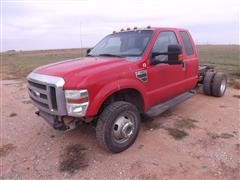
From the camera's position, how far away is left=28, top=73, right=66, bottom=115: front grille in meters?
3.58

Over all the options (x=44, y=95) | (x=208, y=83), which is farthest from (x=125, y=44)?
(x=208, y=83)

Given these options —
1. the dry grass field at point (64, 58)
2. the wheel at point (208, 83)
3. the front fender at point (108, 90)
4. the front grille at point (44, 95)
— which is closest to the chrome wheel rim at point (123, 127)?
the front fender at point (108, 90)

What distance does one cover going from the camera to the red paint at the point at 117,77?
3648 millimetres

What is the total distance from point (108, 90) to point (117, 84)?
21 centimetres

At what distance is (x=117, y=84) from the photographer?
12.9 feet

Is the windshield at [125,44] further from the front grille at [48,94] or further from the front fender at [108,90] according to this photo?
the front grille at [48,94]

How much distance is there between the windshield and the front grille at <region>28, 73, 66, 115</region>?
147 cm

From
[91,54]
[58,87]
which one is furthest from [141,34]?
[58,87]

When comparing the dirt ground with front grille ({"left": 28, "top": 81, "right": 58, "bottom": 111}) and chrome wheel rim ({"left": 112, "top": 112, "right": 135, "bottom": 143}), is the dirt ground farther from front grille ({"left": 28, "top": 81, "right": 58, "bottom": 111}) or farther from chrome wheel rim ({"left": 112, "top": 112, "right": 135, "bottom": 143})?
front grille ({"left": 28, "top": 81, "right": 58, "bottom": 111})

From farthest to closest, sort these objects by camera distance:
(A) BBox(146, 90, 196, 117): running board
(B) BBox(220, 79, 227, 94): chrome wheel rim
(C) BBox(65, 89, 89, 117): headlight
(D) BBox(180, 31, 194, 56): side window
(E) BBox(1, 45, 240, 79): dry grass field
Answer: (E) BBox(1, 45, 240, 79): dry grass field < (B) BBox(220, 79, 227, 94): chrome wheel rim < (D) BBox(180, 31, 194, 56): side window < (A) BBox(146, 90, 196, 117): running board < (C) BBox(65, 89, 89, 117): headlight

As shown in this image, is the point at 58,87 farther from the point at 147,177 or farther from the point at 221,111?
the point at 221,111

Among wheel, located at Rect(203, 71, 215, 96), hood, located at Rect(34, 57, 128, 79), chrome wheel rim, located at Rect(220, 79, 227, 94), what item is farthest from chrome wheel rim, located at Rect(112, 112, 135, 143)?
chrome wheel rim, located at Rect(220, 79, 227, 94)

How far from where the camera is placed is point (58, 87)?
140 inches

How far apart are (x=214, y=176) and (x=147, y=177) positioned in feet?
2.93
